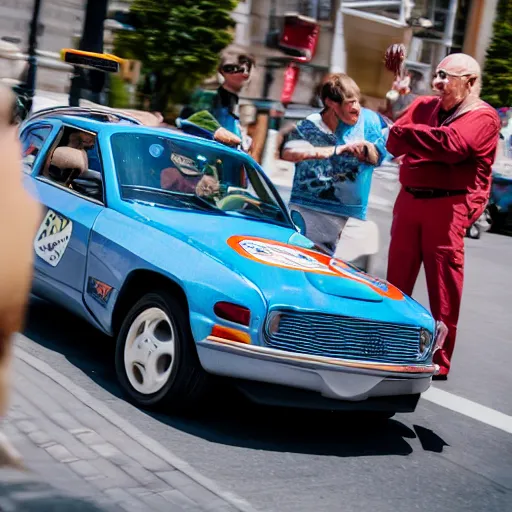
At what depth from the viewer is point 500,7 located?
88.0ft

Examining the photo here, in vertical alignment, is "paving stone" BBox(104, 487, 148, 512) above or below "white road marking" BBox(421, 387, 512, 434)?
above

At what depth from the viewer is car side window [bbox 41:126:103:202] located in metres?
6.32

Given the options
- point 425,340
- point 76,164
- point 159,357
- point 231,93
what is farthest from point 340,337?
point 231,93

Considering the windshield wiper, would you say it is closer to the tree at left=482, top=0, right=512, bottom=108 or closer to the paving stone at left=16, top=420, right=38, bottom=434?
the paving stone at left=16, top=420, right=38, bottom=434

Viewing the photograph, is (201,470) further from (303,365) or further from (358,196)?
(358,196)

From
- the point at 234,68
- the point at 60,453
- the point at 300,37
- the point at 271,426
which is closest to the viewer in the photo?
the point at 60,453

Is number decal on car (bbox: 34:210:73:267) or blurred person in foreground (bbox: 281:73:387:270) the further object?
blurred person in foreground (bbox: 281:73:387:270)

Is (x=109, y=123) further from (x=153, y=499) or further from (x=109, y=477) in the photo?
(x=153, y=499)

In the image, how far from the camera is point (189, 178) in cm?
642

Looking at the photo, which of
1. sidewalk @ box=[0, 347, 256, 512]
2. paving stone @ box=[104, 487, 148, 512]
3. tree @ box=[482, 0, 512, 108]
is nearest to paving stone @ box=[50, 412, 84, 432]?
sidewalk @ box=[0, 347, 256, 512]

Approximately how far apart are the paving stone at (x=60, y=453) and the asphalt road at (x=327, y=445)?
0.62 metres

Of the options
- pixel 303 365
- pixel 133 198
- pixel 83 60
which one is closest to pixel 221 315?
pixel 303 365

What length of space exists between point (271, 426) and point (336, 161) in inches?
96.4

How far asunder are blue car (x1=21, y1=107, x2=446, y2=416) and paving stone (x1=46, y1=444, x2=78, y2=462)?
0.92m
